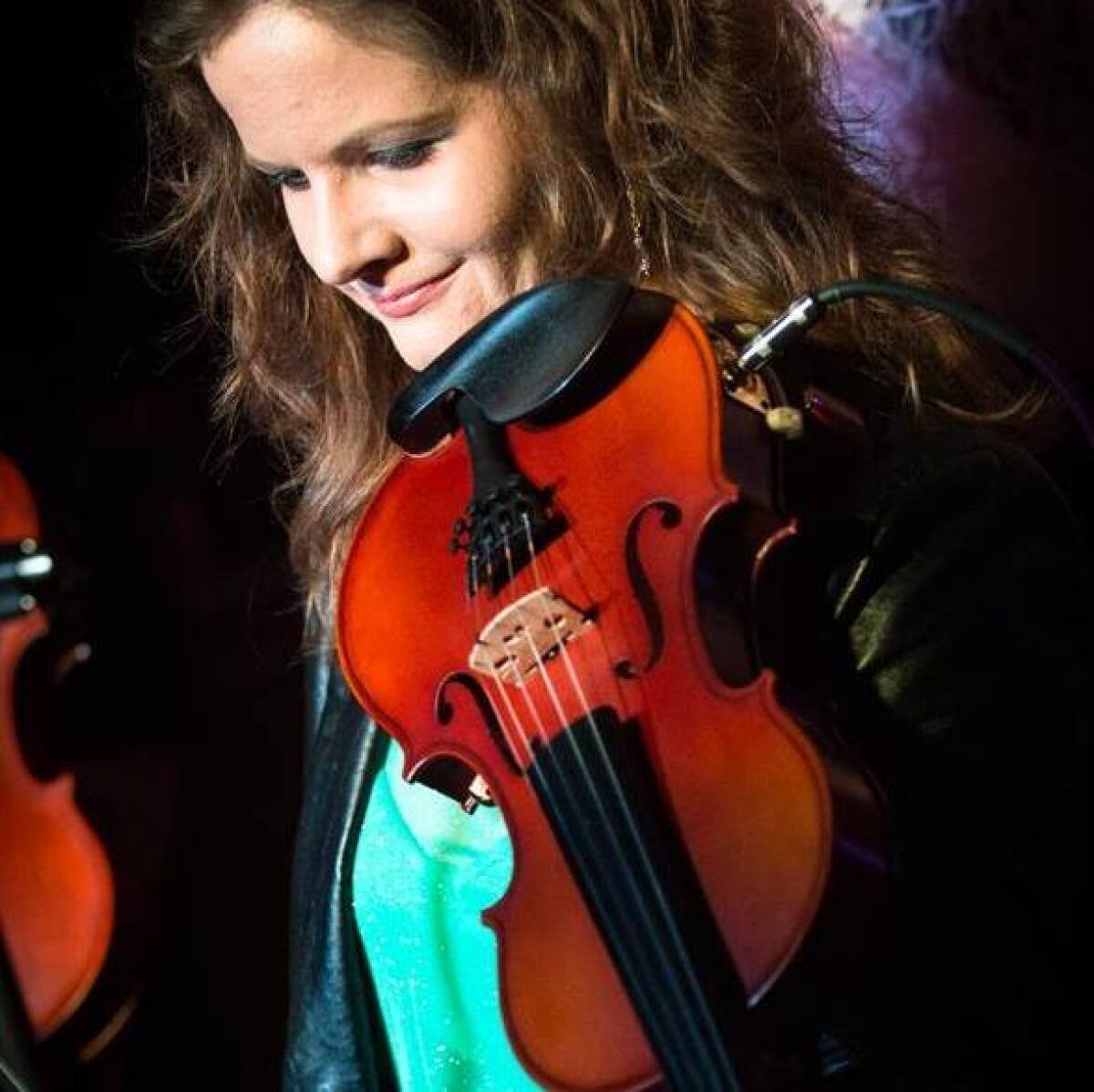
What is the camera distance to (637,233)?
103 centimetres

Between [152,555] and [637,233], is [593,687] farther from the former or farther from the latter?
[152,555]

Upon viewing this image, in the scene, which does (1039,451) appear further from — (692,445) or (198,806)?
(198,806)

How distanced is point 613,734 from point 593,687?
41 mm

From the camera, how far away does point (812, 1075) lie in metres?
0.63

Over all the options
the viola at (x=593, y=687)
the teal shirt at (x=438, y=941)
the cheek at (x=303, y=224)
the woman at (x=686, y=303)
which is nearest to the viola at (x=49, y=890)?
the woman at (x=686, y=303)

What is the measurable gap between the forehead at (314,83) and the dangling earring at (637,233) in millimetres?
162

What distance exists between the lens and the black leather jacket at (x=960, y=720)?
2.36 ft

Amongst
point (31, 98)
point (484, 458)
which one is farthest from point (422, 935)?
point (31, 98)

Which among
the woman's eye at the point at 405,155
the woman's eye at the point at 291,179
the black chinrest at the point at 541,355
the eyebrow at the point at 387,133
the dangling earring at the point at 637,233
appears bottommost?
the black chinrest at the point at 541,355

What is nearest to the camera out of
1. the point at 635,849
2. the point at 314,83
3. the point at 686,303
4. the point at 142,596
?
the point at 635,849

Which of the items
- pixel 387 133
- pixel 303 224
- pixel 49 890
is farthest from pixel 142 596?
A: pixel 387 133

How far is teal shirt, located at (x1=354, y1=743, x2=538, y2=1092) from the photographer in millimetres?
960

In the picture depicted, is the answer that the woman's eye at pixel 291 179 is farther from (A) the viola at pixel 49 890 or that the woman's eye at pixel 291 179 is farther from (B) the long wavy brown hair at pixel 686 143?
(A) the viola at pixel 49 890

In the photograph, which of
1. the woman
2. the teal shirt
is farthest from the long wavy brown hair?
the teal shirt
